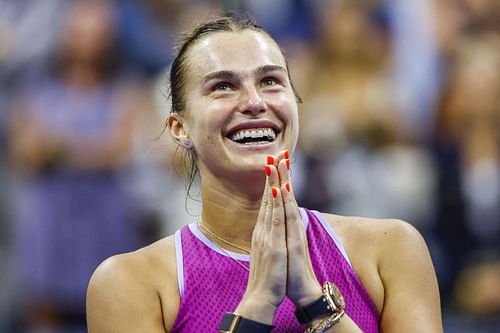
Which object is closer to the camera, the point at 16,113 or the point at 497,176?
the point at 497,176

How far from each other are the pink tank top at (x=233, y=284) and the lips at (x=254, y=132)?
0.28 metres

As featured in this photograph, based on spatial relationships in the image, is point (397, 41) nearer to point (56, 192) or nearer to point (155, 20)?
point (155, 20)

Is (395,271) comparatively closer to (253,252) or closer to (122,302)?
(253,252)

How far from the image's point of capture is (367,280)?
9.32ft

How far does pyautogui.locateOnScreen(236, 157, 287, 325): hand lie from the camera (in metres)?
2.64

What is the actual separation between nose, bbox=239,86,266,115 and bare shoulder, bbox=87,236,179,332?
1.57 feet

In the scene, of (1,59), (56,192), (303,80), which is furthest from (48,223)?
(303,80)

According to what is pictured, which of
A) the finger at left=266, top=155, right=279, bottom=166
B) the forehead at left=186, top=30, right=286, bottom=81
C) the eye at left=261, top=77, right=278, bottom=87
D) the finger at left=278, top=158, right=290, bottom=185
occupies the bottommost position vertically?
the finger at left=278, top=158, right=290, bottom=185

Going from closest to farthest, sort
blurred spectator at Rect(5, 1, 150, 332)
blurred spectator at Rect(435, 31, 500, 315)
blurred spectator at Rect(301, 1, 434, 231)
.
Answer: blurred spectator at Rect(435, 31, 500, 315), blurred spectator at Rect(301, 1, 434, 231), blurred spectator at Rect(5, 1, 150, 332)

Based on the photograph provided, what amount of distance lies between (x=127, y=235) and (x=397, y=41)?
6.30ft

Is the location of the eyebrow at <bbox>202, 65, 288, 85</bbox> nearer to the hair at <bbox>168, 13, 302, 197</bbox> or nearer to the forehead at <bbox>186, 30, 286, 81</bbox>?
the forehead at <bbox>186, 30, 286, 81</bbox>

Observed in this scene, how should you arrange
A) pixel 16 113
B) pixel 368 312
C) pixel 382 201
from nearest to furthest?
pixel 368 312 < pixel 382 201 < pixel 16 113

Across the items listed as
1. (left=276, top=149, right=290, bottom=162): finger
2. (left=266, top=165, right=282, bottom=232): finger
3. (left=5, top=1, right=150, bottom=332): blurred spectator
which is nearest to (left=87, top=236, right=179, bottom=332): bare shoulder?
(left=266, top=165, right=282, bottom=232): finger

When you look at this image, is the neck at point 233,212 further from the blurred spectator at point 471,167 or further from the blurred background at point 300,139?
the blurred spectator at point 471,167
